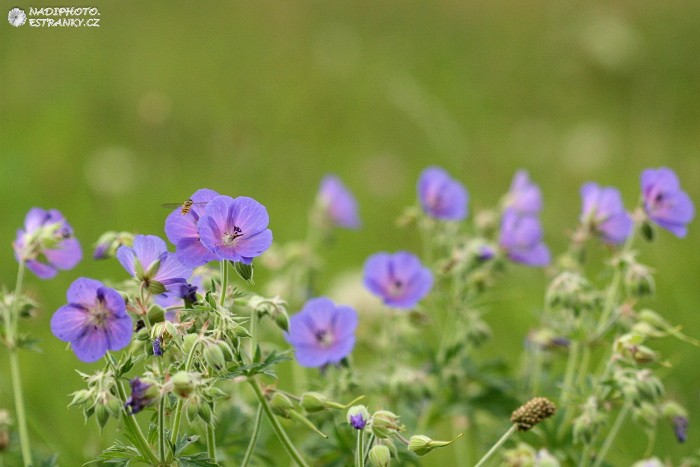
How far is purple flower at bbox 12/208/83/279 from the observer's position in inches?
72.7

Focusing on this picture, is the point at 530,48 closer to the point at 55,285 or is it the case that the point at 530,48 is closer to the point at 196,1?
the point at 196,1

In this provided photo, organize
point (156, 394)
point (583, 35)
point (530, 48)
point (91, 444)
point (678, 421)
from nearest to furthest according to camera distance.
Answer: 1. point (156, 394)
2. point (678, 421)
3. point (91, 444)
4. point (583, 35)
5. point (530, 48)

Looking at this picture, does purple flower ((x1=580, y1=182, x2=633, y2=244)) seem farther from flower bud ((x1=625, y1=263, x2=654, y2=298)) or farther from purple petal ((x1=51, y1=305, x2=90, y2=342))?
purple petal ((x1=51, y1=305, x2=90, y2=342))

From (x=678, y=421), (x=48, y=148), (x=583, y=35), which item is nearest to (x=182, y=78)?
(x=48, y=148)

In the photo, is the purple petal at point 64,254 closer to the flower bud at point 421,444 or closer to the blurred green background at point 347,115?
the flower bud at point 421,444

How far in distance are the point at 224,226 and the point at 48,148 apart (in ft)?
12.3

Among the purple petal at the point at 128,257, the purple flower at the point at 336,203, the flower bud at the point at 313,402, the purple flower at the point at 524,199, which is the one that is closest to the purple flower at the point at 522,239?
the purple flower at the point at 524,199

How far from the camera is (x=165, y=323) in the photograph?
1373 millimetres

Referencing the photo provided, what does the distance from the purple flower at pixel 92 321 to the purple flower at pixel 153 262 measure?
0.05m

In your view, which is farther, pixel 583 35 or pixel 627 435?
pixel 583 35

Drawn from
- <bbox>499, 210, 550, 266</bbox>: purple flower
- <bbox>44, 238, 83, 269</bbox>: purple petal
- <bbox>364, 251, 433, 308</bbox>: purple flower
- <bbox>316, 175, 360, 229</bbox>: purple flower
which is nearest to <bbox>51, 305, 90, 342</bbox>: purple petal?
<bbox>44, 238, 83, 269</bbox>: purple petal

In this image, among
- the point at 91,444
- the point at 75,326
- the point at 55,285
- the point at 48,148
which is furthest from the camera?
the point at 48,148

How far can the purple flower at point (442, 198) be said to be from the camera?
7.74ft

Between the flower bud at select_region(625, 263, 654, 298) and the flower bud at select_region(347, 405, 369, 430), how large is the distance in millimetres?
788
